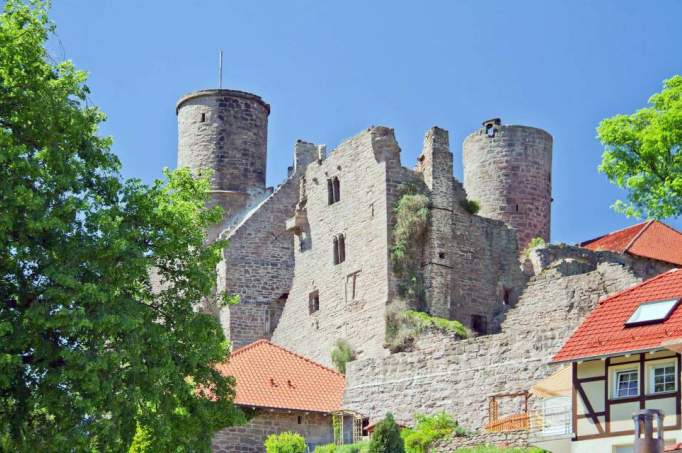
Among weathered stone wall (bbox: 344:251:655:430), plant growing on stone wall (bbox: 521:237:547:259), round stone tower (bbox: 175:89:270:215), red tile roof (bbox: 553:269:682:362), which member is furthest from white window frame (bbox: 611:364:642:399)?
round stone tower (bbox: 175:89:270:215)

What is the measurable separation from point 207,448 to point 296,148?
26.5m

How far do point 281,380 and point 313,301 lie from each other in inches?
448

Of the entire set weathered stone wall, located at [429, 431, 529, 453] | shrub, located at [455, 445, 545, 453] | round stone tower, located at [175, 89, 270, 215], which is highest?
round stone tower, located at [175, 89, 270, 215]

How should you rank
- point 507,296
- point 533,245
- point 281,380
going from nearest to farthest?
point 281,380
point 507,296
point 533,245

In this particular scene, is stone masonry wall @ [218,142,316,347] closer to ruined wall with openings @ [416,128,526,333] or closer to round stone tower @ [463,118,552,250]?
ruined wall with openings @ [416,128,526,333]

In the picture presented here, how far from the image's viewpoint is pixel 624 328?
33.1 meters

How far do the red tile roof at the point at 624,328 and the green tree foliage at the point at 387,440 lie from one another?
148 inches

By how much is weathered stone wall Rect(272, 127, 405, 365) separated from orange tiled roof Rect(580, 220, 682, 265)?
7.82 metres

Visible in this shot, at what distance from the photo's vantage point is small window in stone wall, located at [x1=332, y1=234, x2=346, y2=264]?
52.1m

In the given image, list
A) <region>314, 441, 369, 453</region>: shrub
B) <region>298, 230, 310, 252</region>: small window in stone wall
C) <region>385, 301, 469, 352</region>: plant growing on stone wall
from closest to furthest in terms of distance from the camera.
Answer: <region>314, 441, 369, 453</region>: shrub
<region>385, 301, 469, 352</region>: plant growing on stone wall
<region>298, 230, 310, 252</region>: small window in stone wall

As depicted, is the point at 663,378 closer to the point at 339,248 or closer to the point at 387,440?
the point at 387,440

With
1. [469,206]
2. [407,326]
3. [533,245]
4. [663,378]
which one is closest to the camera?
[663,378]

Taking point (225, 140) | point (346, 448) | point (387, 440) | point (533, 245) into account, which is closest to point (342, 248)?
point (533, 245)

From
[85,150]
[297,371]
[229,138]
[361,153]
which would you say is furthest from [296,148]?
[85,150]
